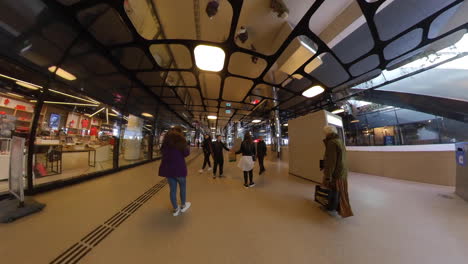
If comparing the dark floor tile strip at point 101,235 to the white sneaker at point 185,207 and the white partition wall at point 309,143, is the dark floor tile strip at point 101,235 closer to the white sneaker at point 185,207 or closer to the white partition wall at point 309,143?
the white sneaker at point 185,207

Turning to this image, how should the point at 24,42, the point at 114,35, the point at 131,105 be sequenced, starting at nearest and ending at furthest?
the point at 24,42
the point at 114,35
the point at 131,105

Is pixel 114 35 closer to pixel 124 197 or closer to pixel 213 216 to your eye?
pixel 124 197

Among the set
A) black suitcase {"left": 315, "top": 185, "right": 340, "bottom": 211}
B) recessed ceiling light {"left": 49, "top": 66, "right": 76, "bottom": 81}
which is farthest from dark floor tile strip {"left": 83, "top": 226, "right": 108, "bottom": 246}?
recessed ceiling light {"left": 49, "top": 66, "right": 76, "bottom": 81}

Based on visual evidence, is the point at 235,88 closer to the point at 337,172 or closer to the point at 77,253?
the point at 337,172

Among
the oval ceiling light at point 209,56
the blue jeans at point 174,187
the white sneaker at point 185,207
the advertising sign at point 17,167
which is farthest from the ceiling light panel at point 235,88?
the advertising sign at point 17,167

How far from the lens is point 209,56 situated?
10.6ft

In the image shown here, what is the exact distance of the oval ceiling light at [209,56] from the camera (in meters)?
3.03

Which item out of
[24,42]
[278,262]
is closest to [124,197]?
[278,262]

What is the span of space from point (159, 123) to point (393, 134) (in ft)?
40.6

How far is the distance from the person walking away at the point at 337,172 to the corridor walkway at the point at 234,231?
0.18 metres

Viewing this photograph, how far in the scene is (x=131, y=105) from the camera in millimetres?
4895

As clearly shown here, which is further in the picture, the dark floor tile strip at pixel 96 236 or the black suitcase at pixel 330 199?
the black suitcase at pixel 330 199

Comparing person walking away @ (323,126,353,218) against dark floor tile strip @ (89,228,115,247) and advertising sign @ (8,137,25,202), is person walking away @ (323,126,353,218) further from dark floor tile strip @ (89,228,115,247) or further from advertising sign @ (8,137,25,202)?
advertising sign @ (8,137,25,202)

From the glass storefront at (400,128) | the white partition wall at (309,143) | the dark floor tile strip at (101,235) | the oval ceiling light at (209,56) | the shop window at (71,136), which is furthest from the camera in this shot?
the glass storefront at (400,128)
